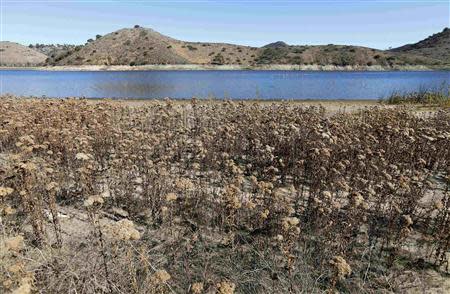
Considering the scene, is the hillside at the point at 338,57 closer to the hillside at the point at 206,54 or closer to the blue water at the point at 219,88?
the hillside at the point at 206,54

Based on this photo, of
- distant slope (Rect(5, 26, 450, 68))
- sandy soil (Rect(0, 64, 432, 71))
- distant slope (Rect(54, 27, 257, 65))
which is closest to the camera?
sandy soil (Rect(0, 64, 432, 71))

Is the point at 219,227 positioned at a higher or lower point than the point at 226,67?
lower

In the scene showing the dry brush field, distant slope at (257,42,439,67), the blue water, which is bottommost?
the blue water

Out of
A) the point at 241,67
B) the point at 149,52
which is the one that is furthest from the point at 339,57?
the point at 149,52

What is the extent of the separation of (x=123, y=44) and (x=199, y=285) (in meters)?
196

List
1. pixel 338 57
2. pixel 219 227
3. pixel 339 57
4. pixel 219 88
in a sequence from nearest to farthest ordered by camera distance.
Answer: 1. pixel 219 227
2. pixel 219 88
3. pixel 339 57
4. pixel 338 57

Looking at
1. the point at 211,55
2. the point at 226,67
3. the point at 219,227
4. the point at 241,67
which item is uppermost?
the point at 211,55

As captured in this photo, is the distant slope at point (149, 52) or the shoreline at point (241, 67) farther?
the distant slope at point (149, 52)

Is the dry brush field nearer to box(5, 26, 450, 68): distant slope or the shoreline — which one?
the shoreline

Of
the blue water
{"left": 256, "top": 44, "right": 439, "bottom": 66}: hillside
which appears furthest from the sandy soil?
the blue water

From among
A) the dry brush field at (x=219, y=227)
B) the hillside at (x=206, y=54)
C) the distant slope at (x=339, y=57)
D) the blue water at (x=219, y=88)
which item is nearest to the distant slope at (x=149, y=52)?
the hillside at (x=206, y=54)

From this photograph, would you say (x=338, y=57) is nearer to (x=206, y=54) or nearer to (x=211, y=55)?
(x=211, y=55)

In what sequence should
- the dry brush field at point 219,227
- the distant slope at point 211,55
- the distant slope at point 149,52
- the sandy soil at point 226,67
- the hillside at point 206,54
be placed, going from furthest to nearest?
the hillside at point 206,54 → the distant slope at point 211,55 → the distant slope at point 149,52 → the sandy soil at point 226,67 → the dry brush field at point 219,227

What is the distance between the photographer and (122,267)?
5.41 metres
